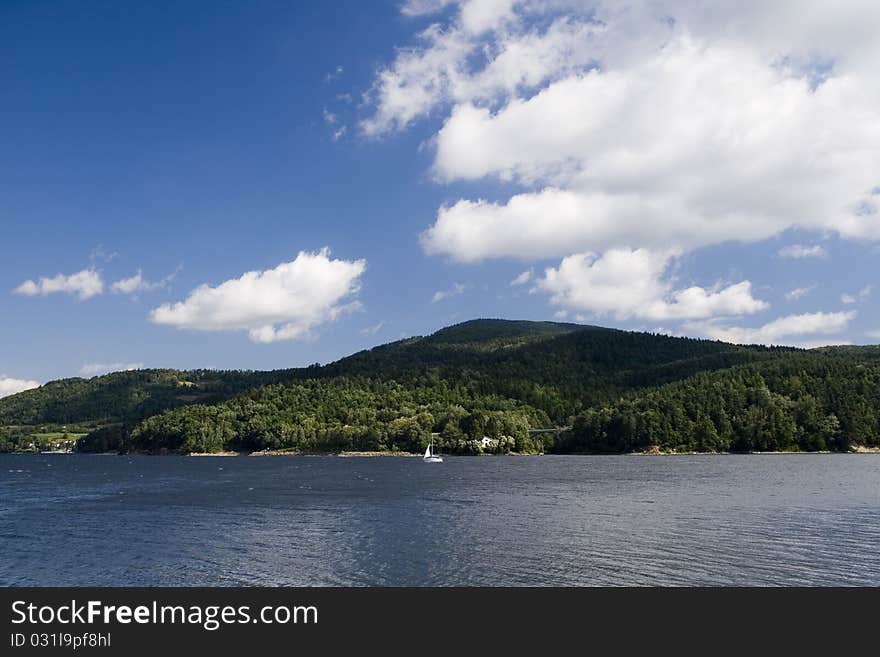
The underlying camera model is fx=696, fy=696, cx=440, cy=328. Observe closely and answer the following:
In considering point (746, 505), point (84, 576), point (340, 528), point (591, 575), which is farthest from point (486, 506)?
point (84, 576)

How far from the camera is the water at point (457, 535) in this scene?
161 feet

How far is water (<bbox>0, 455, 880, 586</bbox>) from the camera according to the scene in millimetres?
49094

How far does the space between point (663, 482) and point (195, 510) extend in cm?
7870

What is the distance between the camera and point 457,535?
217 feet

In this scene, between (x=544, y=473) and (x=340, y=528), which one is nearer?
(x=340, y=528)
